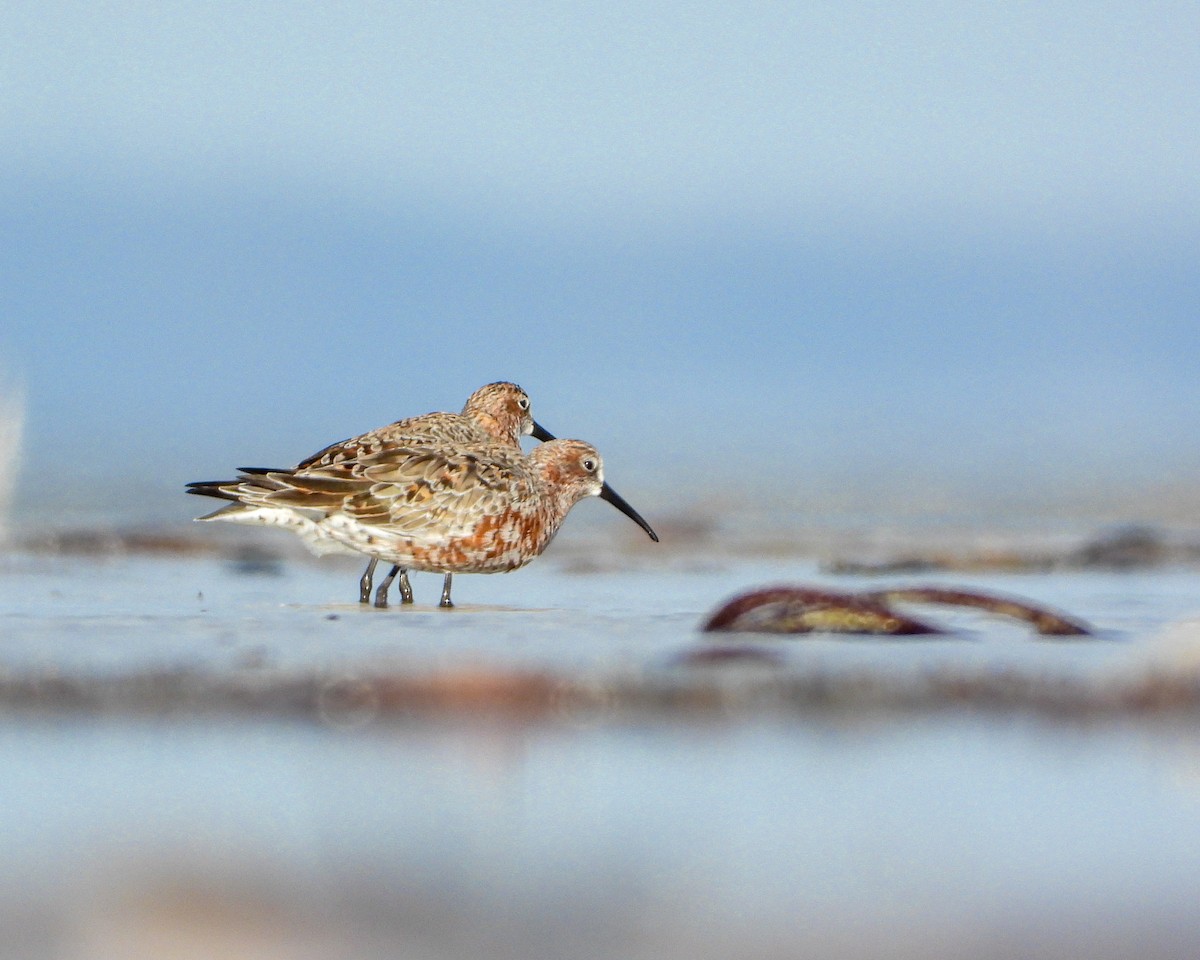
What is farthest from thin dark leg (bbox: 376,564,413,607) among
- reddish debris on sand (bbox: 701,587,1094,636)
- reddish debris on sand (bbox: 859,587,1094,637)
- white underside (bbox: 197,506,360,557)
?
reddish debris on sand (bbox: 859,587,1094,637)

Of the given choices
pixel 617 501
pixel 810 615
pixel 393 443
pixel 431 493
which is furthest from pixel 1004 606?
pixel 617 501

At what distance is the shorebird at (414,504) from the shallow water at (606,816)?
6.48 ft

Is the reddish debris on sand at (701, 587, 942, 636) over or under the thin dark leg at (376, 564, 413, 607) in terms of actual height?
under

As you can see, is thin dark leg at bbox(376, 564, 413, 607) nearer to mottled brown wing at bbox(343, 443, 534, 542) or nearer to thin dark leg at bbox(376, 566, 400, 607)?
thin dark leg at bbox(376, 566, 400, 607)

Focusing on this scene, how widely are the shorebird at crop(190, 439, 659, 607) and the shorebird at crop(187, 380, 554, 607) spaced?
0.03 meters

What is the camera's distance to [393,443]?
8828 millimetres

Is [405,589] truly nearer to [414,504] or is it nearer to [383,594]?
[383,594]

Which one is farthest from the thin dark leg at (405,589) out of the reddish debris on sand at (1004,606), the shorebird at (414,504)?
the reddish debris on sand at (1004,606)

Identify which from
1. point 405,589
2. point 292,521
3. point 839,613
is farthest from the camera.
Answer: point 405,589

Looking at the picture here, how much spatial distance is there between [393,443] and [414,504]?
2.08 feet

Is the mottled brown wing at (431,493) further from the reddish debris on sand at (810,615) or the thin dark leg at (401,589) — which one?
the reddish debris on sand at (810,615)

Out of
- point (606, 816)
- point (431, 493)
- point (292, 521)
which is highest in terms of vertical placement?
point (431, 493)

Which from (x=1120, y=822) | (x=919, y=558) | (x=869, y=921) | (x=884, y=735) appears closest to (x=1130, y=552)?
(x=919, y=558)

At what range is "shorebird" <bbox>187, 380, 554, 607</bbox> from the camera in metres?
8.44
